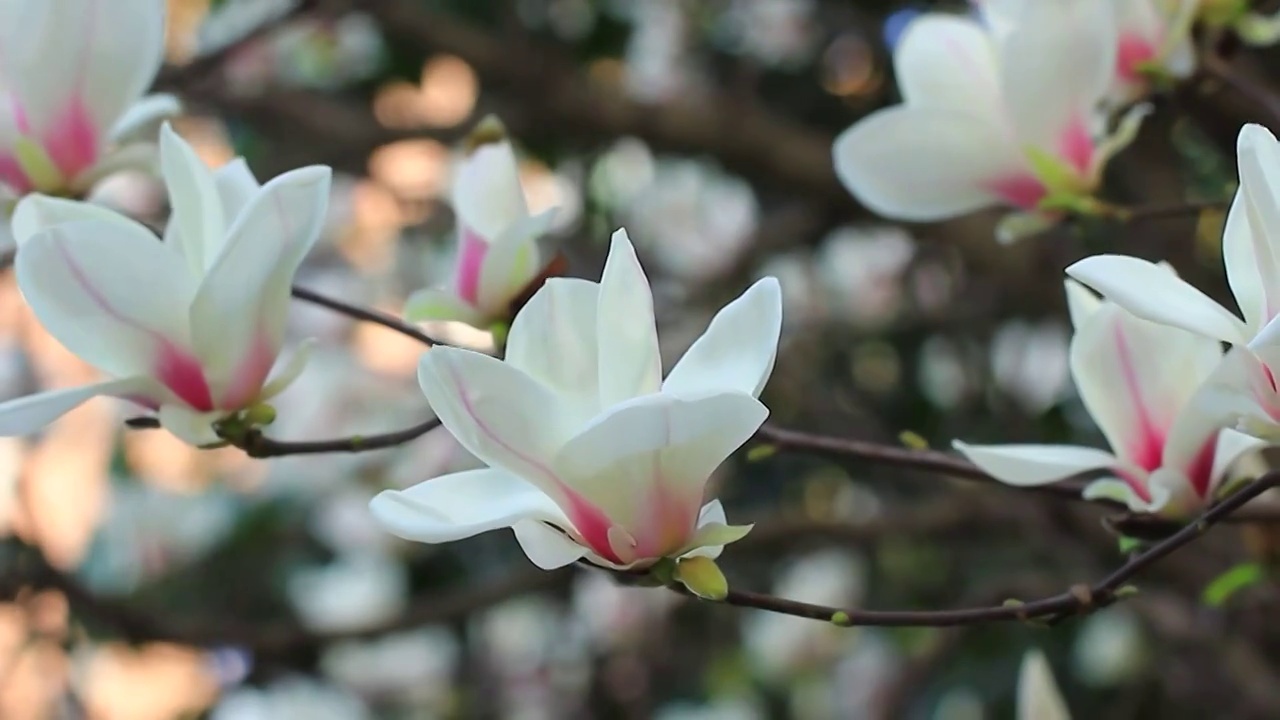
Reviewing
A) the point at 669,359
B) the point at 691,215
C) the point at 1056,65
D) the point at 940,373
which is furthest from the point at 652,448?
the point at 691,215

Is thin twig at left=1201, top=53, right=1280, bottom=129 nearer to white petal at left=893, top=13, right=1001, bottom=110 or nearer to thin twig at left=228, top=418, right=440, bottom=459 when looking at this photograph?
white petal at left=893, top=13, right=1001, bottom=110

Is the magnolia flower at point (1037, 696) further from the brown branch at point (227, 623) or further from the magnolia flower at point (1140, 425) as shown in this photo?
the brown branch at point (227, 623)

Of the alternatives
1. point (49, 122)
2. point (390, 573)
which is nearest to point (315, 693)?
point (390, 573)

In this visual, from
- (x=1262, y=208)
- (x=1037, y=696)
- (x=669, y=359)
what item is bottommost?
(x=669, y=359)

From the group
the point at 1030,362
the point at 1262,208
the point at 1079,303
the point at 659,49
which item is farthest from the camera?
the point at 659,49

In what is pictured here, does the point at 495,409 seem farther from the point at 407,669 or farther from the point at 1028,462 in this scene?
the point at 407,669

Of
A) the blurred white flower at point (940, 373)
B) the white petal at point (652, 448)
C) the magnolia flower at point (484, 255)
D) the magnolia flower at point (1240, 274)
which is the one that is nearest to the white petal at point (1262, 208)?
the magnolia flower at point (1240, 274)
